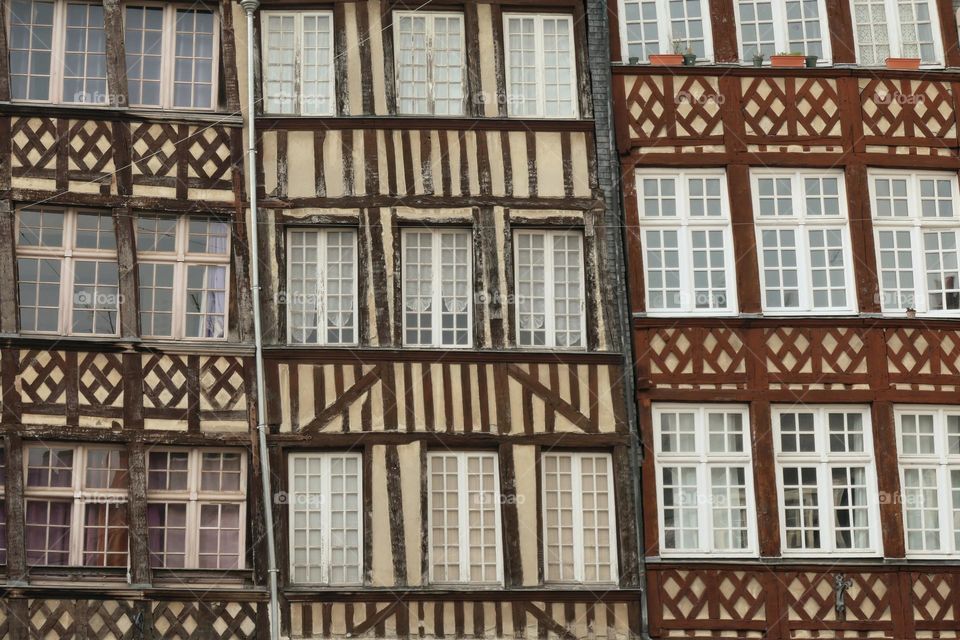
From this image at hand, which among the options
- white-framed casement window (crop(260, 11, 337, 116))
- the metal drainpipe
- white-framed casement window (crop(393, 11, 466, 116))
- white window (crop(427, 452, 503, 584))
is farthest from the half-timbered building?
the metal drainpipe

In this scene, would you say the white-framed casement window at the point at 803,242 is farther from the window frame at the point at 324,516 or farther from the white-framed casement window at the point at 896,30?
the window frame at the point at 324,516

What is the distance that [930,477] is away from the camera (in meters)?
21.5

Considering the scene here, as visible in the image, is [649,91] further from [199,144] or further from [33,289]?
[33,289]

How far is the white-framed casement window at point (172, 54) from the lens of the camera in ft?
71.2

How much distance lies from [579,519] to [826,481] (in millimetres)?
2800

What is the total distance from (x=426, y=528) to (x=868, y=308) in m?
→ 5.59

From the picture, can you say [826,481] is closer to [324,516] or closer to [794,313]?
[794,313]

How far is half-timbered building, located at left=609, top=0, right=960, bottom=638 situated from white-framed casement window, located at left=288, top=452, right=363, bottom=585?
10.5 ft

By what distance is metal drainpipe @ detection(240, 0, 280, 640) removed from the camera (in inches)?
800

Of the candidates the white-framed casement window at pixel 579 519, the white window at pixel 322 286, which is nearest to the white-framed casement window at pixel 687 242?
the white-framed casement window at pixel 579 519

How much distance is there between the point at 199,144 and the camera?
21.4 m

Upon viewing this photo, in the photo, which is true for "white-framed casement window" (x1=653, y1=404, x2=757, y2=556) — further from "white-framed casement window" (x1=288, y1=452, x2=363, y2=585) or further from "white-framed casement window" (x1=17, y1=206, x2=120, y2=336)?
"white-framed casement window" (x1=17, y1=206, x2=120, y2=336)

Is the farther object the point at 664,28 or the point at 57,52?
the point at 664,28

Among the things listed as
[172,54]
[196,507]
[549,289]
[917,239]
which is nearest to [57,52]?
[172,54]
